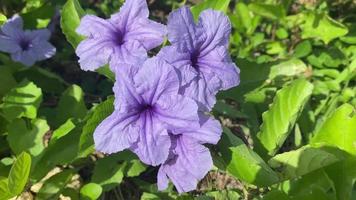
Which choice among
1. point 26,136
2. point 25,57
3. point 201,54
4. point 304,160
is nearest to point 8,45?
point 25,57

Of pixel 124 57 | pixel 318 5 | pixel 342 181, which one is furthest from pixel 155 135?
pixel 318 5

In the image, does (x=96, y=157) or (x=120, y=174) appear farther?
(x=96, y=157)

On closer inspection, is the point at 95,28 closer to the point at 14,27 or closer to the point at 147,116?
the point at 147,116

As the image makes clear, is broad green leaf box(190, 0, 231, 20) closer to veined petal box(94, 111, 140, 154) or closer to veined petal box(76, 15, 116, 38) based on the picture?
veined petal box(76, 15, 116, 38)

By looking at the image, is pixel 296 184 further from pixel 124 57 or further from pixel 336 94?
pixel 336 94

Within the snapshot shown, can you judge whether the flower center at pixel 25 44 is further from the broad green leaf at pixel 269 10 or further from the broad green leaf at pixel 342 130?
the broad green leaf at pixel 342 130

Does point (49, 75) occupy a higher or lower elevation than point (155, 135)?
lower

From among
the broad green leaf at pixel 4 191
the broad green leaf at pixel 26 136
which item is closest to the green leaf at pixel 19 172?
the broad green leaf at pixel 4 191

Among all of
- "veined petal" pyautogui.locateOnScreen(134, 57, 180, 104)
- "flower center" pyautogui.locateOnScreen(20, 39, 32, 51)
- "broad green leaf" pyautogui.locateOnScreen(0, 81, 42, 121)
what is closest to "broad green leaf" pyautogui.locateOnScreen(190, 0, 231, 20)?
"veined petal" pyautogui.locateOnScreen(134, 57, 180, 104)
